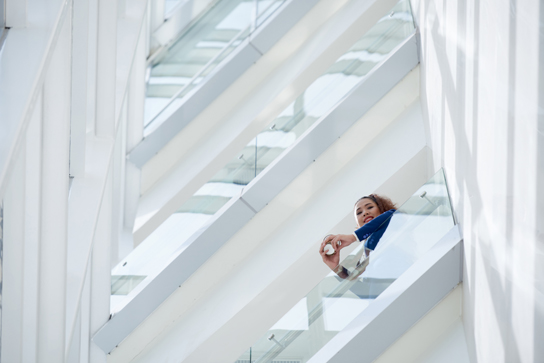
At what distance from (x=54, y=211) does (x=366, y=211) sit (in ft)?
5.92

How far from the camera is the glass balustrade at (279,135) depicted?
5047 millimetres

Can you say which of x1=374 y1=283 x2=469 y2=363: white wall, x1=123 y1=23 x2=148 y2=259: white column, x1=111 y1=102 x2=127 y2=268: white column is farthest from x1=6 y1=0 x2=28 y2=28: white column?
x1=123 y1=23 x2=148 y2=259: white column

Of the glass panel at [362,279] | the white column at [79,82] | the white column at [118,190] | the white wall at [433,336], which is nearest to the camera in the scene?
the white wall at [433,336]

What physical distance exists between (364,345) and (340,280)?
1.31ft

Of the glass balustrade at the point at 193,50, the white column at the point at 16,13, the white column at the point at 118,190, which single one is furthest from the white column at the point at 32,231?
the glass balustrade at the point at 193,50

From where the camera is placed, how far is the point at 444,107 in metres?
3.42

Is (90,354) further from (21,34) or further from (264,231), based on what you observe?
(21,34)

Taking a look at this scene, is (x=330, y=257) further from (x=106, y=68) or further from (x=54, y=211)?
(x=106, y=68)

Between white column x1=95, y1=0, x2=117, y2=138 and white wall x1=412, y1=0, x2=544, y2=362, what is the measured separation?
2.45 meters

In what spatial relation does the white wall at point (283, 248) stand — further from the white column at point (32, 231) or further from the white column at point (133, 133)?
the white column at point (133, 133)

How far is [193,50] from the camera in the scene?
8.96m

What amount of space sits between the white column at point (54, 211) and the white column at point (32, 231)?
2.0 inches

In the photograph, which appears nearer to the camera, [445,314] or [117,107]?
[445,314]

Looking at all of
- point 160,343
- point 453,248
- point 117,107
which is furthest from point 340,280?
point 117,107
